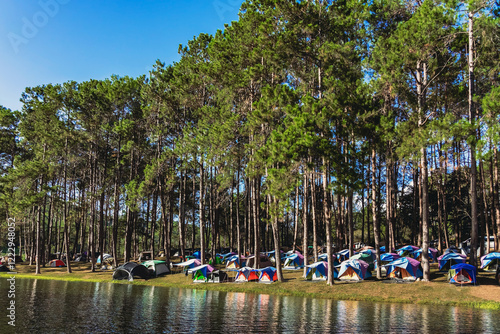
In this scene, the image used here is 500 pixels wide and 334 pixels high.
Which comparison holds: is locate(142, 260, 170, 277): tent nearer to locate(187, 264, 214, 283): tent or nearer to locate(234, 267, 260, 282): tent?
locate(187, 264, 214, 283): tent

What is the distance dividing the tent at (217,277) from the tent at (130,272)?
24.7 feet

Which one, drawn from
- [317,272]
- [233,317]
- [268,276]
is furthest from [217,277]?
[233,317]

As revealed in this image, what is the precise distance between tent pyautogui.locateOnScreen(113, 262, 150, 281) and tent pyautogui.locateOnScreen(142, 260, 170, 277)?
84 cm

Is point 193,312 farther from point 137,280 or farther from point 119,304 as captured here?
point 137,280

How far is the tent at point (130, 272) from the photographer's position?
3378 cm

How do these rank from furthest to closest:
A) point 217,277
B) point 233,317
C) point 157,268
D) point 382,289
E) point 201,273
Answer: point 157,268
point 201,273
point 217,277
point 382,289
point 233,317

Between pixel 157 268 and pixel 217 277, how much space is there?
8135mm

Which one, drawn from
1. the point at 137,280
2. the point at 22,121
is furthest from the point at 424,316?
the point at 22,121

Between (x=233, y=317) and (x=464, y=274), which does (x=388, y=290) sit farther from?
(x=233, y=317)

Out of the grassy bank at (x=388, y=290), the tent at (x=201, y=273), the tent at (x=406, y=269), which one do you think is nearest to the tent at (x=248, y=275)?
the grassy bank at (x=388, y=290)

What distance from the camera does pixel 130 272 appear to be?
33750 mm

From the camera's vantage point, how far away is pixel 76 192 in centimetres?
5131

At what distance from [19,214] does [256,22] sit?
3299 cm

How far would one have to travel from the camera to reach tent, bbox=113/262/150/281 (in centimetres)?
3378
